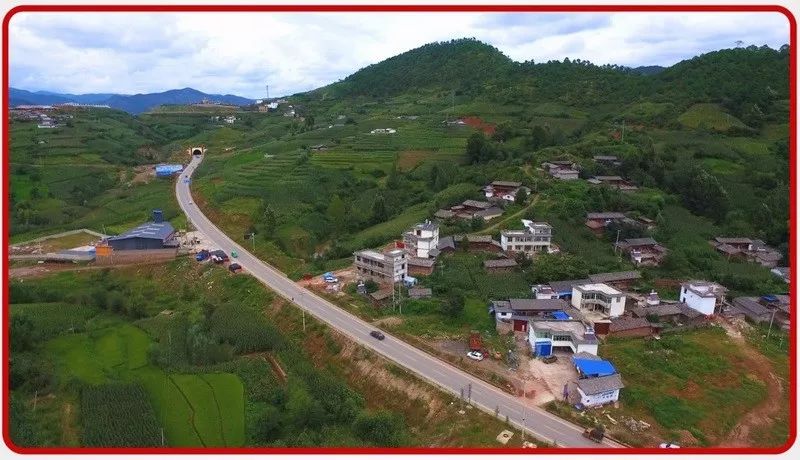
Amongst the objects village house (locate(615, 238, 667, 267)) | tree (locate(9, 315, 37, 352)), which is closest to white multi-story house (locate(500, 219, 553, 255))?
village house (locate(615, 238, 667, 267))

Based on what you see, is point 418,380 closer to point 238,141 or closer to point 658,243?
point 658,243

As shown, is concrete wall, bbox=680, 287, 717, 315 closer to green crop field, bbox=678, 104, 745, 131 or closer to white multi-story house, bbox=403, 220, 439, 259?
white multi-story house, bbox=403, 220, 439, 259

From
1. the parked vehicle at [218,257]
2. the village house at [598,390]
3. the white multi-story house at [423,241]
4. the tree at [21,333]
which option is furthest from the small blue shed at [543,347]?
the tree at [21,333]

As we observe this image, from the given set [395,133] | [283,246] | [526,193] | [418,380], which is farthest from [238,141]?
[418,380]

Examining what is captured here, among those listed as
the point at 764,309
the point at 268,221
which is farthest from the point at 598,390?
the point at 268,221

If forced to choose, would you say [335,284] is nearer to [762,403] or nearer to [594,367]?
[594,367]

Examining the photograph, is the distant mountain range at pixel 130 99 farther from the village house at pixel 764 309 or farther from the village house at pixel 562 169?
the village house at pixel 764 309

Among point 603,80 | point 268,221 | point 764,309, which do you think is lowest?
point 764,309
